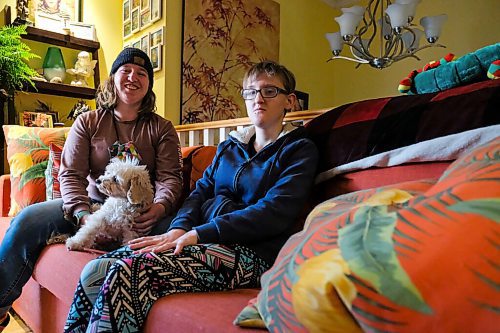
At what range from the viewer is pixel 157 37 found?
3242mm

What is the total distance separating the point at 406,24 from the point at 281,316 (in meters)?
2.64

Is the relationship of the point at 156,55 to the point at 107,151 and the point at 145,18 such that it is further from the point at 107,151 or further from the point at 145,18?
the point at 107,151

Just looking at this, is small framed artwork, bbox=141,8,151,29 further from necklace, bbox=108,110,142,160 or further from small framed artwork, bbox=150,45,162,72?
necklace, bbox=108,110,142,160

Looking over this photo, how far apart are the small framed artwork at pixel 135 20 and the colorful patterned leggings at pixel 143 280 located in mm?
2680

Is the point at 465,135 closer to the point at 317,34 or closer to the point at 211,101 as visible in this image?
the point at 211,101

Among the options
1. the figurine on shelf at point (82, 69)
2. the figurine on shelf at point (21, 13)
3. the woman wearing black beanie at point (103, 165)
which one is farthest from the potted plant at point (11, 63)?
the woman wearing black beanie at point (103, 165)

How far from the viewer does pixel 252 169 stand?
139cm

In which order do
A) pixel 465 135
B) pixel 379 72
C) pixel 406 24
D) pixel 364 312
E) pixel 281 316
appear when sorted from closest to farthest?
pixel 364 312 < pixel 281 316 < pixel 465 135 < pixel 406 24 < pixel 379 72

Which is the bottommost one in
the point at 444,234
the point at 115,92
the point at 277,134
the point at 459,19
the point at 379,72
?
the point at 444,234

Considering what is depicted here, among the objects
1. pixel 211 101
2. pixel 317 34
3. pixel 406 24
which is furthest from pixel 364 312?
pixel 317 34

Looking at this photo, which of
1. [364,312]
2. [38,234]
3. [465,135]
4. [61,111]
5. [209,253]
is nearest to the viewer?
[364,312]

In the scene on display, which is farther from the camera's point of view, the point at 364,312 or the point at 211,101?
the point at 211,101

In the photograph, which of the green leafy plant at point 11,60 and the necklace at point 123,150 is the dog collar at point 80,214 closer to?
the necklace at point 123,150

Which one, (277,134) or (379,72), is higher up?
(379,72)
